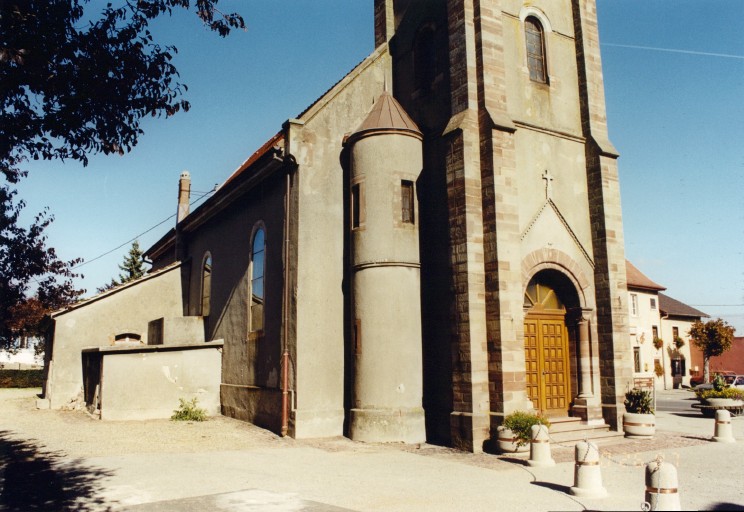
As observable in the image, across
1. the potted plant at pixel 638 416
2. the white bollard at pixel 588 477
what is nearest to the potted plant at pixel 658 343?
the potted plant at pixel 638 416

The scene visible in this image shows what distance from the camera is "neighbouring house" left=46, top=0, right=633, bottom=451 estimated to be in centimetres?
1285

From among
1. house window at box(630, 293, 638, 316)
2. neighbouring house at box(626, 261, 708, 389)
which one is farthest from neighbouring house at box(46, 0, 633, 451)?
house window at box(630, 293, 638, 316)

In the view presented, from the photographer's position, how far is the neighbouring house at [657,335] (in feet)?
127

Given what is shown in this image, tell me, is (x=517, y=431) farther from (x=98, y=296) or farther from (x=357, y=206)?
(x=98, y=296)

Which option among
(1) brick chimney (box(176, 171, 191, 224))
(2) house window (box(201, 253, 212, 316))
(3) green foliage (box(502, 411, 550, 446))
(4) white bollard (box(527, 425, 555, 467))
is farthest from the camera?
(1) brick chimney (box(176, 171, 191, 224))

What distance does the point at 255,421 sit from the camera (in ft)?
50.4

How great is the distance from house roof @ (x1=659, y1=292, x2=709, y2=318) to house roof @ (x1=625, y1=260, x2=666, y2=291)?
3.04 m

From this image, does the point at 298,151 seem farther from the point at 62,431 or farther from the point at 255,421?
the point at 62,431

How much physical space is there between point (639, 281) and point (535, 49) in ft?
94.8

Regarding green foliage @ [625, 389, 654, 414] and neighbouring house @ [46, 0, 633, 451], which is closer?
neighbouring house @ [46, 0, 633, 451]

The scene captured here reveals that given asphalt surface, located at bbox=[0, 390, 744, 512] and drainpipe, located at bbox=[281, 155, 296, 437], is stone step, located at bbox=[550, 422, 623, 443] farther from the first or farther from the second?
drainpipe, located at bbox=[281, 155, 296, 437]

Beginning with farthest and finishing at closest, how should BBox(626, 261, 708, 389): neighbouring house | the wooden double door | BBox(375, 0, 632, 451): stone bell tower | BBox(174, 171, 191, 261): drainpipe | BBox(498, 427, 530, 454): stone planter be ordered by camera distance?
BBox(626, 261, 708, 389): neighbouring house
BBox(174, 171, 191, 261): drainpipe
the wooden double door
BBox(375, 0, 632, 451): stone bell tower
BBox(498, 427, 530, 454): stone planter

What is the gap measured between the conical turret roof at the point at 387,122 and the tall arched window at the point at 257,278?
13.9 feet

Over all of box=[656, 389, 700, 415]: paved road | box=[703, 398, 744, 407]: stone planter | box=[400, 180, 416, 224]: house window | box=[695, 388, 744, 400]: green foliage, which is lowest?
box=[656, 389, 700, 415]: paved road
